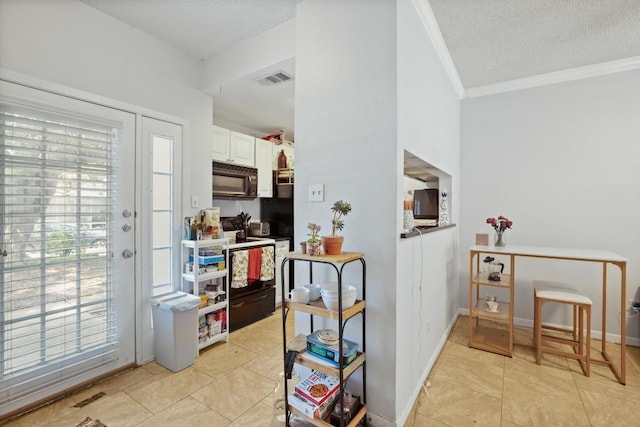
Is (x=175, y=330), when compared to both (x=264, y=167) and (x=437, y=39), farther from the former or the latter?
(x=437, y=39)

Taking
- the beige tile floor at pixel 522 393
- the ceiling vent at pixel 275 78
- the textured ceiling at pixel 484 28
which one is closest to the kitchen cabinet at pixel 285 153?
the textured ceiling at pixel 484 28

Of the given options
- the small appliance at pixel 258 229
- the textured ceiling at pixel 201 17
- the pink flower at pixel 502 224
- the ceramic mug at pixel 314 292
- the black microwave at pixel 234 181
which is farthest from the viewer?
the small appliance at pixel 258 229

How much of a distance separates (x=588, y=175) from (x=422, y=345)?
7.97 feet

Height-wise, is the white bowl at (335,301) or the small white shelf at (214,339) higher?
the white bowl at (335,301)

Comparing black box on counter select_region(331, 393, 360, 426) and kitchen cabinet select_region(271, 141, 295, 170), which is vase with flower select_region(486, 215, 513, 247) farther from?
kitchen cabinet select_region(271, 141, 295, 170)

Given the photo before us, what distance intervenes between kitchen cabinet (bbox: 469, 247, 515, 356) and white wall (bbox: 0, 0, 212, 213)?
2.77 meters

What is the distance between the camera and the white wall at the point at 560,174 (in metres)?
2.66

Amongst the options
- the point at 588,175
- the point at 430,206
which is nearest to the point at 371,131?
the point at 430,206

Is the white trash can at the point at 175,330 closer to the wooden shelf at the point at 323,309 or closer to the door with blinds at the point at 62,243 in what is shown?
the door with blinds at the point at 62,243

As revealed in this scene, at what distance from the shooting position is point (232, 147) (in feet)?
11.1

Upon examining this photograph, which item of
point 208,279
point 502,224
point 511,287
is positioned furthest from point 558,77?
point 208,279

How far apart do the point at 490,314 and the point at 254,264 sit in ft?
7.73

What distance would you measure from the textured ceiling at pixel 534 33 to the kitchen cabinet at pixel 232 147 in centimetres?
234

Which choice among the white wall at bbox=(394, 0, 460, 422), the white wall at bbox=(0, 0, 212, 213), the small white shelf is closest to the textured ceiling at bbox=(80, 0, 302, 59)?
the white wall at bbox=(0, 0, 212, 213)
